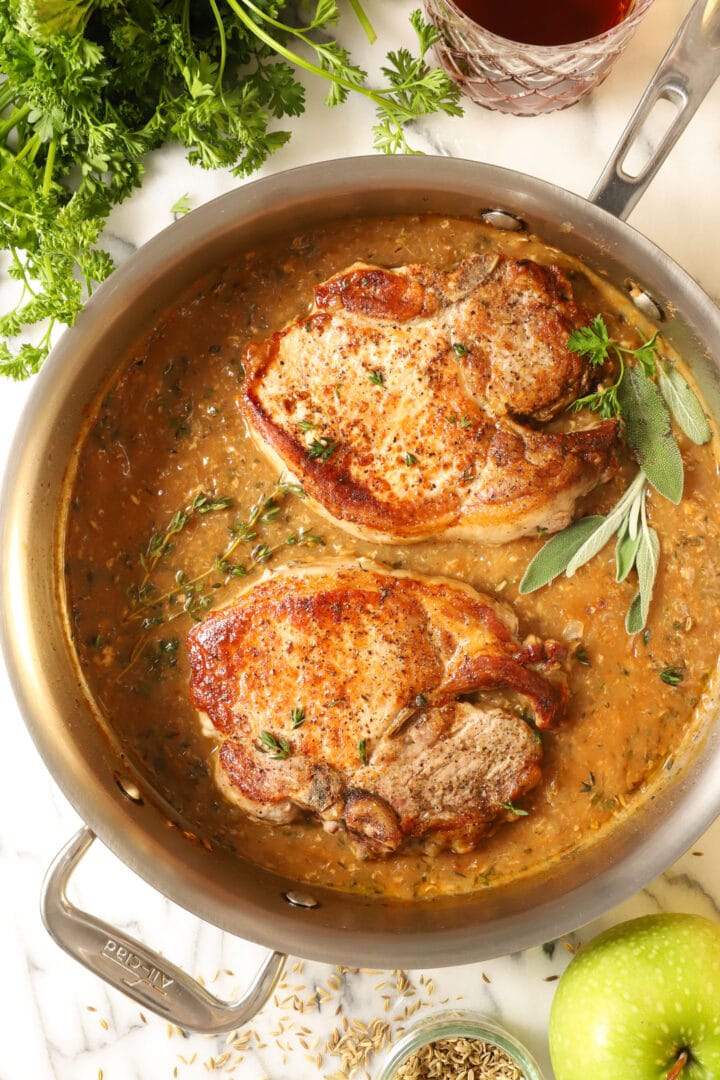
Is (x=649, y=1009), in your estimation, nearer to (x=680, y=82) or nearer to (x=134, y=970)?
(x=134, y=970)

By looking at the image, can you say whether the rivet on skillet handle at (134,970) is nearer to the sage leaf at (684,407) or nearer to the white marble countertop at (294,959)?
the white marble countertop at (294,959)

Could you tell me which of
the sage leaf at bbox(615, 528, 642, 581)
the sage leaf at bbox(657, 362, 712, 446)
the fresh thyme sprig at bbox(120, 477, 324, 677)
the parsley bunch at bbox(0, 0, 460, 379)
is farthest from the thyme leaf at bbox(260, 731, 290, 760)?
the sage leaf at bbox(657, 362, 712, 446)

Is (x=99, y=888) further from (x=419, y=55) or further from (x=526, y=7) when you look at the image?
(x=526, y=7)

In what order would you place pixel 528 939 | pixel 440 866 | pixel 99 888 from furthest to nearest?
pixel 99 888 → pixel 440 866 → pixel 528 939

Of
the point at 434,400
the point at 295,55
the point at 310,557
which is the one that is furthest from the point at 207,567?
the point at 295,55

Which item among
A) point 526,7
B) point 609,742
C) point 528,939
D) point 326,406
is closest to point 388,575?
point 326,406

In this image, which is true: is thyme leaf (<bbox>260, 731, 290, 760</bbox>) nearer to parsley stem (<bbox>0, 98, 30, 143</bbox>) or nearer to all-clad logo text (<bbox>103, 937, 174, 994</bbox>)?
all-clad logo text (<bbox>103, 937, 174, 994</bbox>)
